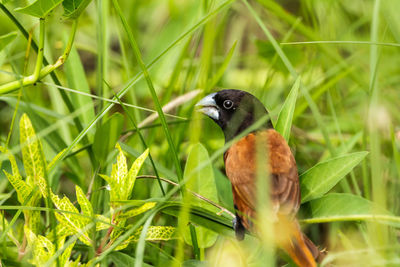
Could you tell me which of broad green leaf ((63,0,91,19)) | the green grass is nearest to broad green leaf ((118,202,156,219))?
the green grass

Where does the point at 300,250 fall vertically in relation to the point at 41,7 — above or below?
below

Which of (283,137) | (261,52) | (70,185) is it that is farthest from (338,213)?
(70,185)

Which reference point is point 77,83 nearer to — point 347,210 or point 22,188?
point 22,188

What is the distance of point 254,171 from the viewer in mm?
2199

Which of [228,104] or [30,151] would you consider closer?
[30,151]

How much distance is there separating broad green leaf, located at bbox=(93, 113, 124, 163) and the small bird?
1.67 ft

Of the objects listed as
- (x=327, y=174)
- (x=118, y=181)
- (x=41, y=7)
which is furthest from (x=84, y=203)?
(x=327, y=174)

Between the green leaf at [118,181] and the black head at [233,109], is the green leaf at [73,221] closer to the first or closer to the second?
the green leaf at [118,181]

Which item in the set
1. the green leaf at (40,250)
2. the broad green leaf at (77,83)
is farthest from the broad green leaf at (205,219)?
the broad green leaf at (77,83)

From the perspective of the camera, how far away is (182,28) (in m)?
3.66

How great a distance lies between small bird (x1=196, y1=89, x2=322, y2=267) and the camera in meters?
1.90

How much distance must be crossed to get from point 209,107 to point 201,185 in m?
0.71

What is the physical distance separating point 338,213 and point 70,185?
80.5 inches

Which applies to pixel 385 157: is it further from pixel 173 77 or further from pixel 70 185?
pixel 70 185
